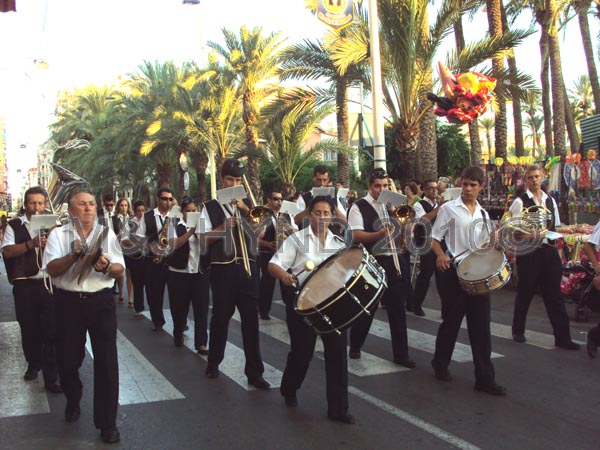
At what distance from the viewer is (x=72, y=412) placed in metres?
5.32

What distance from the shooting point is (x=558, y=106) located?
2102cm

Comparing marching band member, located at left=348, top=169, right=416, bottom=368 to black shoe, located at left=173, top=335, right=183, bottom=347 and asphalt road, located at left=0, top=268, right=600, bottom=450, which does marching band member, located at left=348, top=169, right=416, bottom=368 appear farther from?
black shoe, located at left=173, top=335, right=183, bottom=347

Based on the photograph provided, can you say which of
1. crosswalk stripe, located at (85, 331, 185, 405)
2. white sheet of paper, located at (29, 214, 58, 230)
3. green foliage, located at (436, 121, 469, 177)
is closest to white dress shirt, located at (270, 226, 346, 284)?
crosswalk stripe, located at (85, 331, 185, 405)

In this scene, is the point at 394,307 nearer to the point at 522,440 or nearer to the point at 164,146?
the point at 522,440

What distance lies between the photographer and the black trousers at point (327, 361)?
5.09 m

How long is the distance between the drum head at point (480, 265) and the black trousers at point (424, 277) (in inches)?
151

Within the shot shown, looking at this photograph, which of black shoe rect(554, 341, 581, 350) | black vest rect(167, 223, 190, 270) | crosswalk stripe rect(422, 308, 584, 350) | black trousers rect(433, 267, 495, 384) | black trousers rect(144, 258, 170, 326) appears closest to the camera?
black trousers rect(433, 267, 495, 384)

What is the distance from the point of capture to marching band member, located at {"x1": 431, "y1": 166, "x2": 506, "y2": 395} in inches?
235

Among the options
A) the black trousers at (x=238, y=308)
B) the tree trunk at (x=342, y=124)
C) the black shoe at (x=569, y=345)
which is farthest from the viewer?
the tree trunk at (x=342, y=124)

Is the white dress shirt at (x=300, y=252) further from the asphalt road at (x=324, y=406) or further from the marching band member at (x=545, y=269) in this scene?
the marching band member at (x=545, y=269)

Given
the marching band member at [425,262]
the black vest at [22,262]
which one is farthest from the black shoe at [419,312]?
the black vest at [22,262]

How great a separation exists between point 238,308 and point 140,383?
4.04 feet

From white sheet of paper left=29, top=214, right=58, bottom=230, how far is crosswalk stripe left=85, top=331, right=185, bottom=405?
4.11 feet

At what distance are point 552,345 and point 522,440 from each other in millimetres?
3102
